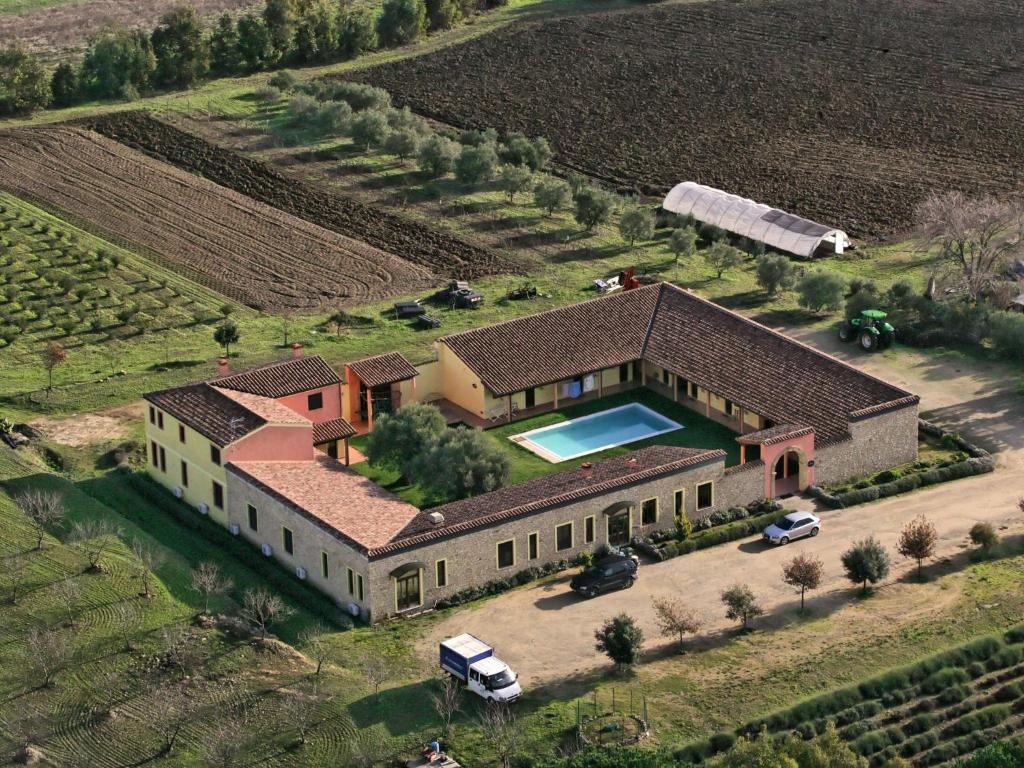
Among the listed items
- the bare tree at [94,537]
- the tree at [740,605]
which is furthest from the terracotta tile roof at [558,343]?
the tree at [740,605]

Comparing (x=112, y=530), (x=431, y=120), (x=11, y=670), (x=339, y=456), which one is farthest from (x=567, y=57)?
(x=11, y=670)

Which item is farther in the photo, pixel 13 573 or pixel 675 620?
pixel 13 573

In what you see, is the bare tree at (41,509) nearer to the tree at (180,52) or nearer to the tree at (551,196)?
the tree at (551,196)

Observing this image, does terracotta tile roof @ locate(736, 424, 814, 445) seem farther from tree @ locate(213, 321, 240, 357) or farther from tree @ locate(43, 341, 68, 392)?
tree @ locate(43, 341, 68, 392)

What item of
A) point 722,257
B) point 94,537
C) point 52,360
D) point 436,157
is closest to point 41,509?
point 94,537

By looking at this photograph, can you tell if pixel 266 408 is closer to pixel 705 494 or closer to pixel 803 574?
pixel 705 494

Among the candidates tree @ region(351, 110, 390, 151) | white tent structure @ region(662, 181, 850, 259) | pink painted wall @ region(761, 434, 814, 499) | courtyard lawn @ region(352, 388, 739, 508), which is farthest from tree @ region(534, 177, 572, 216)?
pink painted wall @ region(761, 434, 814, 499)

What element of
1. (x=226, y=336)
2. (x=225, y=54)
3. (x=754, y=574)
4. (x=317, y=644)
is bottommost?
(x=754, y=574)
